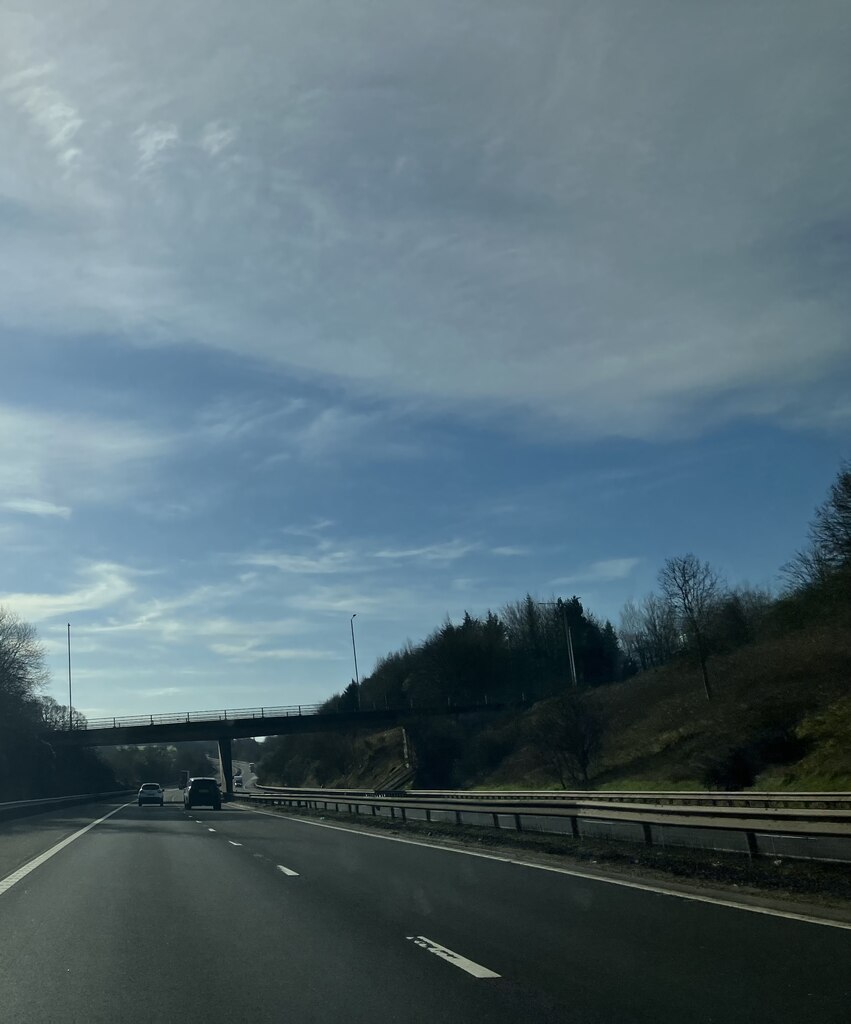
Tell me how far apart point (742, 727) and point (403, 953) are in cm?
3510

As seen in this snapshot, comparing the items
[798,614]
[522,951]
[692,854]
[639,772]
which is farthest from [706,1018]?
[798,614]

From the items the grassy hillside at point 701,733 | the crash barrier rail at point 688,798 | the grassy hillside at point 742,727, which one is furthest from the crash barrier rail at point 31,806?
the grassy hillside at point 742,727

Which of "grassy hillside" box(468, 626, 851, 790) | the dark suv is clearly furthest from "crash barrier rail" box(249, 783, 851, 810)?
the dark suv

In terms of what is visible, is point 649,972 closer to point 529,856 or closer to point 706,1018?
point 706,1018

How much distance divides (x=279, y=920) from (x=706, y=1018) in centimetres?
625

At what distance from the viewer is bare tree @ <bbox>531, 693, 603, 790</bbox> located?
4966 centimetres

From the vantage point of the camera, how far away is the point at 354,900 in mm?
13773

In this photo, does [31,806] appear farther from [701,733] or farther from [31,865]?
[31,865]

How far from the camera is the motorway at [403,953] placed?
7566 millimetres

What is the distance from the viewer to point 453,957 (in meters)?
9.48

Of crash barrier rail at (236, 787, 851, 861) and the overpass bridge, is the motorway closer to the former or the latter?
Result: crash barrier rail at (236, 787, 851, 861)

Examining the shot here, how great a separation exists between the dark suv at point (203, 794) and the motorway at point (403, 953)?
42104mm

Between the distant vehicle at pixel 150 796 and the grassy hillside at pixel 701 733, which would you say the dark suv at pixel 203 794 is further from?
the grassy hillside at pixel 701 733

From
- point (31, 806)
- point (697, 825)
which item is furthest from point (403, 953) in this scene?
point (31, 806)
